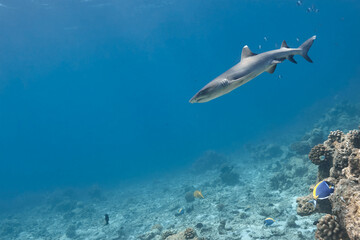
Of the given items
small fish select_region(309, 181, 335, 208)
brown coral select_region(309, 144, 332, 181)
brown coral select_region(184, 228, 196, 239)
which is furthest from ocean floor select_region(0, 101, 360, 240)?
small fish select_region(309, 181, 335, 208)

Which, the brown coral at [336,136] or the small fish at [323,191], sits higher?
the brown coral at [336,136]

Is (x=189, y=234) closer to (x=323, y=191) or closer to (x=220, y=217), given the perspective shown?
(x=220, y=217)

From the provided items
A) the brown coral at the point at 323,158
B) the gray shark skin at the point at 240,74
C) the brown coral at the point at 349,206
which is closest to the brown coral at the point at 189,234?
the brown coral at the point at 323,158

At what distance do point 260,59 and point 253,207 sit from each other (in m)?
9.92

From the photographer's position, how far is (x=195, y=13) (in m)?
57.1

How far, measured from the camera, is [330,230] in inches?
136

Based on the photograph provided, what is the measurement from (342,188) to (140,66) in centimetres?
10337

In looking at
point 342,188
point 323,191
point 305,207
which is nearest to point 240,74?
point 342,188

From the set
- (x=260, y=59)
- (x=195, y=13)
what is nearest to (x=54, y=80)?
(x=195, y=13)

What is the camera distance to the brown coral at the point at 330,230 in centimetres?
336

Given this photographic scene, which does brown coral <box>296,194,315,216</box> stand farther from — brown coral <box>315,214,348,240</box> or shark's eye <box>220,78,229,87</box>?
shark's eye <box>220,78,229,87</box>

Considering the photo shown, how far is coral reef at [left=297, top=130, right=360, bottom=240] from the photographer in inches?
107

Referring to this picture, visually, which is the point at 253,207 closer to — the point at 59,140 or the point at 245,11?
the point at 245,11

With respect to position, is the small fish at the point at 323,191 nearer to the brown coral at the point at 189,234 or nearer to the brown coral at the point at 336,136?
the brown coral at the point at 336,136
